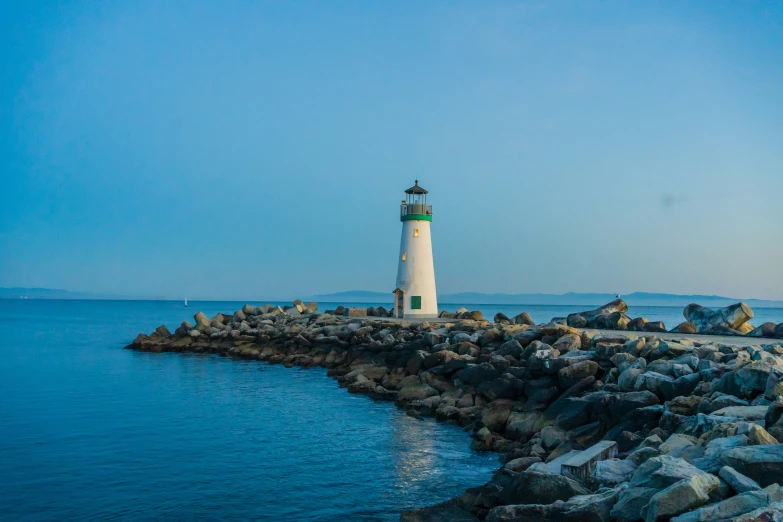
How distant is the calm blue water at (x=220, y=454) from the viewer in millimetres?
10133

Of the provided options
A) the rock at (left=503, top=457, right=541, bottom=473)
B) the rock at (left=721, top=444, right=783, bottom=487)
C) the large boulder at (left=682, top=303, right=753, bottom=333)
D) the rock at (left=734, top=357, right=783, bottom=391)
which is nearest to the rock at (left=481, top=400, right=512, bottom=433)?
the rock at (left=503, top=457, right=541, bottom=473)

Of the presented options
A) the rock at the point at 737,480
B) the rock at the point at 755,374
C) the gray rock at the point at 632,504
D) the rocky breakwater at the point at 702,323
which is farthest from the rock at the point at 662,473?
the rocky breakwater at the point at 702,323

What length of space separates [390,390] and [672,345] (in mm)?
8825

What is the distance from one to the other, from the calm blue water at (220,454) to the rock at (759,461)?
4.98 metres

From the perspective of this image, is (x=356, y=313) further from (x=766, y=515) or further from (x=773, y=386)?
(x=766, y=515)

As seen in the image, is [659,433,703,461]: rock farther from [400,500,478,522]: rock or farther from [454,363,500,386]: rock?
[454,363,500,386]: rock

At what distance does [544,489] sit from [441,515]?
1.69 m

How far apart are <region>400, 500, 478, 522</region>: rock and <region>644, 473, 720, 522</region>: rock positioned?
9.61 feet

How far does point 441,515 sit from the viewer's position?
27.9 feet

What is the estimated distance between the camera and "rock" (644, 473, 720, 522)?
5.78 meters

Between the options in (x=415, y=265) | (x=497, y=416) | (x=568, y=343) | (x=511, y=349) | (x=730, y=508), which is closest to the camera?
(x=730, y=508)

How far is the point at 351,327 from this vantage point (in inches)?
1101

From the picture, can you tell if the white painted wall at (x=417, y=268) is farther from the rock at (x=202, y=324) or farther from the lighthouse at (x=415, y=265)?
the rock at (x=202, y=324)

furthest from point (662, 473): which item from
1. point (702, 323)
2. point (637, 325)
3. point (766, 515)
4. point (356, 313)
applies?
point (356, 313)
